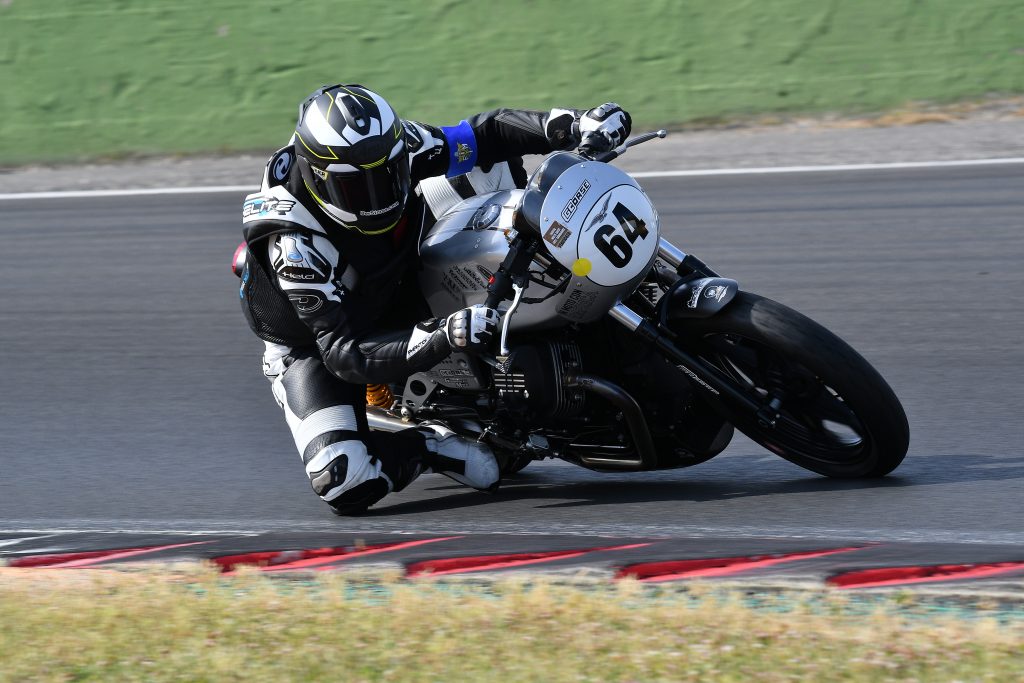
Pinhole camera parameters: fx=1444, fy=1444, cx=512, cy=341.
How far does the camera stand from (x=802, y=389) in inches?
186

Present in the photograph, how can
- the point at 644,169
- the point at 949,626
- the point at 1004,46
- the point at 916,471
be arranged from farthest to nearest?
the point at 1004,46 < the point at 644,169 < the point at 916,471 < the point at 949,626

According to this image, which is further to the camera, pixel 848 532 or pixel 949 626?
pixel 848 532

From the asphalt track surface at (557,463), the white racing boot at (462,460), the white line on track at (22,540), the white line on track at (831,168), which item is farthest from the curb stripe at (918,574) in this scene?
the white line on track at (831,168)

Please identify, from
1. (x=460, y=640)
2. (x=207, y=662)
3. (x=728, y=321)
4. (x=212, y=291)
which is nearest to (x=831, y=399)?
(x=728, y=321)

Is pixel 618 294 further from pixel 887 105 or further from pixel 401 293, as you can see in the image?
pixel 887 105

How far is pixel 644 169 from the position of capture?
10.2 m

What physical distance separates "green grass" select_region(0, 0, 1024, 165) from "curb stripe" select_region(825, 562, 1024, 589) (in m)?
7.46

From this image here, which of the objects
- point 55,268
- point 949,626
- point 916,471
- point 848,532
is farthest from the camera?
point 55,268

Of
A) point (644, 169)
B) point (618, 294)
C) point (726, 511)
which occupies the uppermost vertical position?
point (644, 169)

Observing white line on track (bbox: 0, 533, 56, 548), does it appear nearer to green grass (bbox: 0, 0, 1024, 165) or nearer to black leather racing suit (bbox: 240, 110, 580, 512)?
black leather racing suit (bbox: 240, 110, 580, 512)

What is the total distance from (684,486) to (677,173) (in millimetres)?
5070

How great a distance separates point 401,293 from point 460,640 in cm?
187

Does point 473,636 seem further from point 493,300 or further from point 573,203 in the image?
point 573,203

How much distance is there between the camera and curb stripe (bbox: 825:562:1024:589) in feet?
12.6
